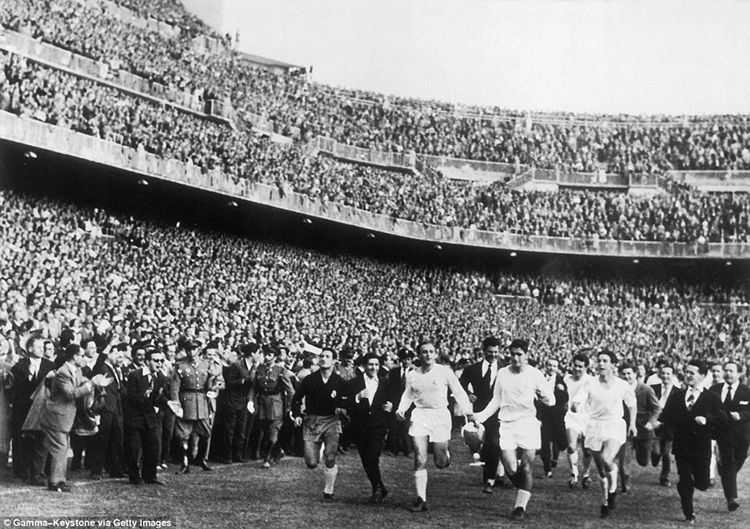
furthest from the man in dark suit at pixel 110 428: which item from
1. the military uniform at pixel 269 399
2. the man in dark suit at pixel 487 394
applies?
the man in dark suit at pixel 487 394

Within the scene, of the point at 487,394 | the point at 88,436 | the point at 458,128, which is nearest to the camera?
the point at 88,436

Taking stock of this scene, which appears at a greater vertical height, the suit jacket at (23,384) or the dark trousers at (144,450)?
the suit jacket at (23,384)

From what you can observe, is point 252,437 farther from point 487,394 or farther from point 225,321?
point 225,321

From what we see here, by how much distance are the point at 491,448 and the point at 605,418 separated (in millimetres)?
1817

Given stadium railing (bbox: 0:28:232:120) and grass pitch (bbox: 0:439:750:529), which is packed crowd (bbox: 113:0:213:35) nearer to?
stadium railing (bbox: 0:28:232:120)

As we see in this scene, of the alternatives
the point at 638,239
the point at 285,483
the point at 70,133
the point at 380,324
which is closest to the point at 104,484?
the point at 285,483

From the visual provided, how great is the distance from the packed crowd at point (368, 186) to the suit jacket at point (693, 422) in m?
16.6

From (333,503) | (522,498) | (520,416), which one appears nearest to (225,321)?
(333,503)

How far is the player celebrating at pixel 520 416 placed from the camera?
33.1 ft

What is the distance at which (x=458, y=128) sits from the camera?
43.0 m

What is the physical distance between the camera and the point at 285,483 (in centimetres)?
1214

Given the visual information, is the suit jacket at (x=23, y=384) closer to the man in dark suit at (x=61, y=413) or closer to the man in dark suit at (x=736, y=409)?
the man in dark suit at (x=61, y=413)

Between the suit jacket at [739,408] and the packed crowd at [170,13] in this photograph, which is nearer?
the suit jacket at [739,408]

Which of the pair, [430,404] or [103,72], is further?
[103,72]
